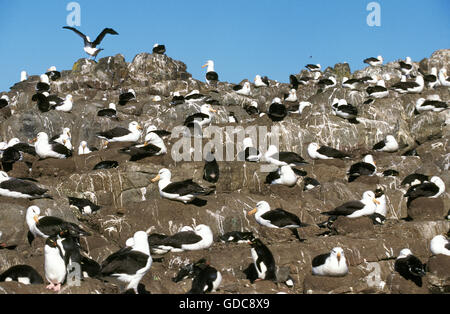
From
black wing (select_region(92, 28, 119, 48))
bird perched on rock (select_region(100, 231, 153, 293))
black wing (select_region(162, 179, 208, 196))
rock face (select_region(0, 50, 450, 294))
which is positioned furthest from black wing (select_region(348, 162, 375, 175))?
black wing (select_region(92, 28, 119, 48))

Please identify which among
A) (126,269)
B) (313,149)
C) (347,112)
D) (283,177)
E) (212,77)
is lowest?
(126,269)

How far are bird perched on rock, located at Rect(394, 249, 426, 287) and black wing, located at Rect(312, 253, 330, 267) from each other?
1.76 meters

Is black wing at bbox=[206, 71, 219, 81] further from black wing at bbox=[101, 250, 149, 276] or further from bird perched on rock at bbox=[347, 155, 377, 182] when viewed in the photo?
black wing at bbox=[101, 250, 149, 276]

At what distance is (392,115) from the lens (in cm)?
2845

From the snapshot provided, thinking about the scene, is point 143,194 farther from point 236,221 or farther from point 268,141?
point 268,141

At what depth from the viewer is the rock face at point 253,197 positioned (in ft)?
46.8

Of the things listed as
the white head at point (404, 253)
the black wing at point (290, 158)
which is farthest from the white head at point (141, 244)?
the black wing at point (290, 158)

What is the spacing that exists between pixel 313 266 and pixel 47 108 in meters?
18.6

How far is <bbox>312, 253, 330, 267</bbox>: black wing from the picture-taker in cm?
1369

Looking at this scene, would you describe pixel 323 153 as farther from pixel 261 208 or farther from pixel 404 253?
pixel 404 253

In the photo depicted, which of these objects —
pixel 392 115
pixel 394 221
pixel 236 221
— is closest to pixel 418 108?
pixel 392 115

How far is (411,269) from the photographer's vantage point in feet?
45.2

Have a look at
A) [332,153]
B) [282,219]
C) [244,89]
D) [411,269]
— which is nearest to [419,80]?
[244,89]

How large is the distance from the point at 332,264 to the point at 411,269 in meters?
1.83
